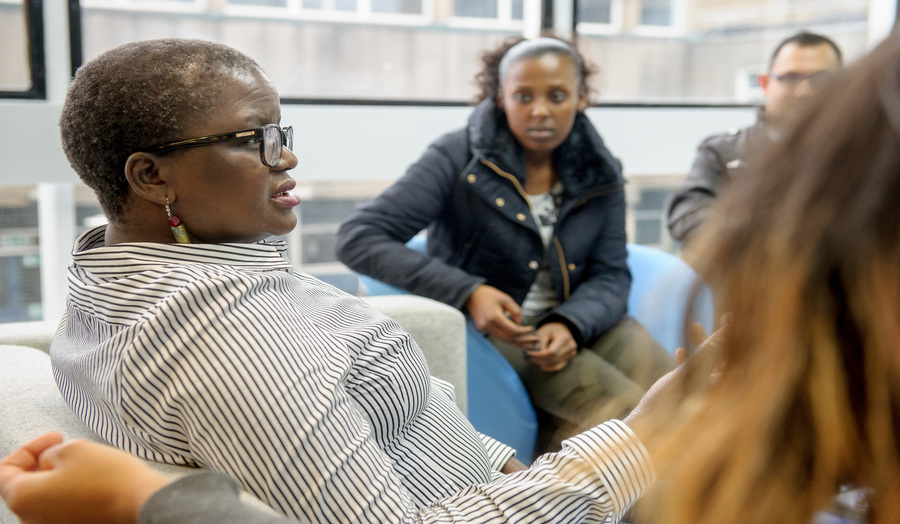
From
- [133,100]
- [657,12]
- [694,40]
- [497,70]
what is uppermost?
[657,12]

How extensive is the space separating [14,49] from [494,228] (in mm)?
1807

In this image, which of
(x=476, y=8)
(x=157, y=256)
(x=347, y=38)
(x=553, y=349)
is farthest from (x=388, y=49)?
(x=157, y=256)

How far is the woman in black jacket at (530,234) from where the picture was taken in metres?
2.19

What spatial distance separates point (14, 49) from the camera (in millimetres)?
2682

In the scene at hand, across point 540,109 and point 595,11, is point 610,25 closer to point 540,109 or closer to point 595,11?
point 595,11

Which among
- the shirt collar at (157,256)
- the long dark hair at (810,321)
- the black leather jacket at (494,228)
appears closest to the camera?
the long dark hair at (810,321)

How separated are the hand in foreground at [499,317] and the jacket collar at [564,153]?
1.43 feet

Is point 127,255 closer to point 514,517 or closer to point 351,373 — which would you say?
point 351,373

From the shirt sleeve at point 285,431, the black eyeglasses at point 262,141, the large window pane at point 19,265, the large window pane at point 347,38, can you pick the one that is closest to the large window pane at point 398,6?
the large window pane at point 347,38

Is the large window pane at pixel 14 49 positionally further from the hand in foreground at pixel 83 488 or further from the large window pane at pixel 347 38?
the hand in foreground at pixel 83 488

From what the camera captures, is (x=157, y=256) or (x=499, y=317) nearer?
(x=157, y=256)

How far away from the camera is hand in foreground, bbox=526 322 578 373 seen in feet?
7.08

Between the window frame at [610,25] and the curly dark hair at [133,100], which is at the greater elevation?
the window frame at [610,25]

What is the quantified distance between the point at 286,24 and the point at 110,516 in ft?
9.51
